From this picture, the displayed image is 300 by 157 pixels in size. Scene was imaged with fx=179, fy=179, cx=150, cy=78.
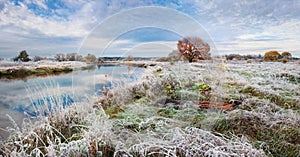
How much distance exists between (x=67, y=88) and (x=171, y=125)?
137 inches

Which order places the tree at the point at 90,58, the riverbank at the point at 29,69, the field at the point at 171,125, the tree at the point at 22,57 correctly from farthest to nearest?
the tree at the point at 22,57
the riverbank at the point at 29,69
the tree at the point at 90,58
the field at the point at 171,125

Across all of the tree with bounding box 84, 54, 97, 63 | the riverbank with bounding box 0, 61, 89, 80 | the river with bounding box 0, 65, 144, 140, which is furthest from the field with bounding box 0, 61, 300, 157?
the riverbank with bounding box 0, 61, 89, 80

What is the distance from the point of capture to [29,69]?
295 inches

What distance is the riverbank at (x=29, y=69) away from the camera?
7.05 meters

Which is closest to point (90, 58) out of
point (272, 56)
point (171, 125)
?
point (171, 125)

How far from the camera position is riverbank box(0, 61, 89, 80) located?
7047 millimetres

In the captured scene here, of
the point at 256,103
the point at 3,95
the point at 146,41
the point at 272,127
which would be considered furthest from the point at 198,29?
the point at 3,95

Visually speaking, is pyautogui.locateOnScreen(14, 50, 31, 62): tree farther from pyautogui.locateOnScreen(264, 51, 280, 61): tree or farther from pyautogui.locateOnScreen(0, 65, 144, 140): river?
pyautogui.locateOnScreen(264, 51, 280, 61): tree

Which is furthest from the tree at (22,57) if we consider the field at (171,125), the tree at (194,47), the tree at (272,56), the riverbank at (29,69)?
the tree at (272,56)

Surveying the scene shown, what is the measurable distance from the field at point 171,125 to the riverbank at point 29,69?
146 inches

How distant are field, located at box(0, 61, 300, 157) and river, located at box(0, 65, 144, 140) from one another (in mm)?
398

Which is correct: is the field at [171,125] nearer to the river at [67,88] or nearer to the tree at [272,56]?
the river at [67,88]

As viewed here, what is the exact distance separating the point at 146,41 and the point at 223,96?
2.21 meters

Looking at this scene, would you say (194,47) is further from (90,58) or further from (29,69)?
(29,69)
